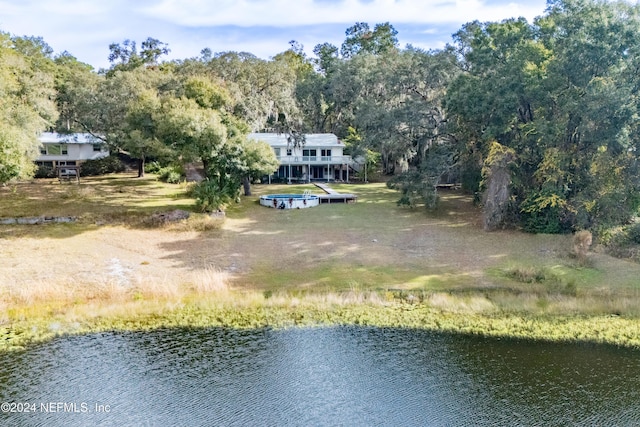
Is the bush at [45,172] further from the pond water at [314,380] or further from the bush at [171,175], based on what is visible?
the pond water at [314,380]

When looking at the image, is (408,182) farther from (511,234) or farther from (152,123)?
(152,123)

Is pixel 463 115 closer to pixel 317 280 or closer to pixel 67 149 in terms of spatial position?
pixel 317 280

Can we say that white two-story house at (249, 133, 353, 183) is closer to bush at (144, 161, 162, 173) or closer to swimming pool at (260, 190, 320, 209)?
bush at (144, 161, 162, 173)

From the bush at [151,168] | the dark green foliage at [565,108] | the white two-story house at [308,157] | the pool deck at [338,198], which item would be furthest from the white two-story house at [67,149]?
the dark green foliage at [565,108]

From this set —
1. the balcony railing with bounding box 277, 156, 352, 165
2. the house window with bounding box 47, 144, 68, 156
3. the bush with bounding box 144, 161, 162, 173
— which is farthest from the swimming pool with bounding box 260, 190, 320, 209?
the house window with bounding box 47, 144, 68, 156

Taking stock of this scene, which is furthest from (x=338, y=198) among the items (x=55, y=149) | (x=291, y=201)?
(x=55, y=149)

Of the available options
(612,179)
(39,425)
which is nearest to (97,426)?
(39,425)
